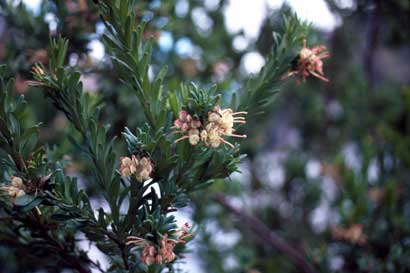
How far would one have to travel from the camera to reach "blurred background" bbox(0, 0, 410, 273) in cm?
113

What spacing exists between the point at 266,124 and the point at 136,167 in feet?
5.06

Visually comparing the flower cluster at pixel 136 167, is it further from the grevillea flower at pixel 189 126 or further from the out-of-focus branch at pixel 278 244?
the out-of-focus branch at pixel 278 244

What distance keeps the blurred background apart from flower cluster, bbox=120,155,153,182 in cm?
28

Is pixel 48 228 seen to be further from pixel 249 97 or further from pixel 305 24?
pixel 305 24

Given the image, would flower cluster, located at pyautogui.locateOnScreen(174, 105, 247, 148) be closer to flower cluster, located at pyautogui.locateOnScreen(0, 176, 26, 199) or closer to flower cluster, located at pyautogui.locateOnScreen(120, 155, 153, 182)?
flower cluster, located at pyautogui.locateOnScreen(120, 155, 153, 182)

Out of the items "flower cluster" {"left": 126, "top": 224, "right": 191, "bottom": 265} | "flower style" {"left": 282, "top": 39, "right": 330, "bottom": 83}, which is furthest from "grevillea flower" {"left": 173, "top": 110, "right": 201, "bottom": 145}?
"flower style" {"left": 282, "top": 39, "right": 330, "bottom": 83}

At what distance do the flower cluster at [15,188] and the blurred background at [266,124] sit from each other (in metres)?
0.22

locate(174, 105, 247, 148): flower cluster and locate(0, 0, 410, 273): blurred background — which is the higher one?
locate(174, 105, 247, 148): flower cluster

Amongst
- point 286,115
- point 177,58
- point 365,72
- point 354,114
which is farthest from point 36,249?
point 286,115

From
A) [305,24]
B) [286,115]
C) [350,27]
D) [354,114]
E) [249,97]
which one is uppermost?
[305,24]

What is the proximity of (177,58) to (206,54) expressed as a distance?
0.12 m

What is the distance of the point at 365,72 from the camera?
2.04 metres

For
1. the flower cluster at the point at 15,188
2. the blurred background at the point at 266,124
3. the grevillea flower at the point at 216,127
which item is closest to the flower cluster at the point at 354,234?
the blurred background at the point at 266,124

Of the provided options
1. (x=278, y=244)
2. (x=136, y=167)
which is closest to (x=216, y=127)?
(x=136, y=167)
